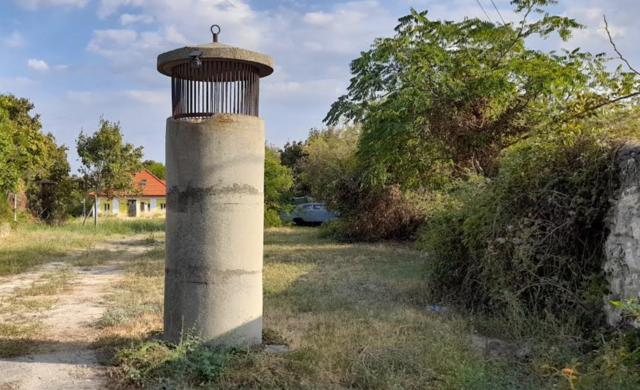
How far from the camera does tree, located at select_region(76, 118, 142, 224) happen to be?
2569cm

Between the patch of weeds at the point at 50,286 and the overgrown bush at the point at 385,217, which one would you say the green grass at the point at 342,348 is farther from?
the overgrown bush at the point at 385,217

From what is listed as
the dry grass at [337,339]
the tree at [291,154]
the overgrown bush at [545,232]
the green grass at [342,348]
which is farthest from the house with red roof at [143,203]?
the overgrown bush at [545,232]

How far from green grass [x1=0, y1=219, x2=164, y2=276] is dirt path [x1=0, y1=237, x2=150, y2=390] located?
101cm

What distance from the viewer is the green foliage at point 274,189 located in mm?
25312

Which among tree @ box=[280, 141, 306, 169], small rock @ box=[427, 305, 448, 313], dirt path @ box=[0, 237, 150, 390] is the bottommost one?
dirt path @ box=[0, 237, 150, 390]

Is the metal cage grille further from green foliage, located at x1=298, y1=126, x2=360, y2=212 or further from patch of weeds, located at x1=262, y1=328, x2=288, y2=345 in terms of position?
green foliage, located at x1=298, y1=126, x2=360, y2=212

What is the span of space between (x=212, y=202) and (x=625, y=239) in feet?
12.7

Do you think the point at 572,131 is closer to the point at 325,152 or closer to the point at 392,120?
the point at 392,120

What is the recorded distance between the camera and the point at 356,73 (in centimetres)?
1397

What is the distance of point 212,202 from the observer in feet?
16.0

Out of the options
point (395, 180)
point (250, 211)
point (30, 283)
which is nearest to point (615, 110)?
point (250, 211)

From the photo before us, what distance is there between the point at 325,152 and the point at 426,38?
1641 cm

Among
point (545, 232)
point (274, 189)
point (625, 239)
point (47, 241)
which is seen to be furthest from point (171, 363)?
point (274, 189)

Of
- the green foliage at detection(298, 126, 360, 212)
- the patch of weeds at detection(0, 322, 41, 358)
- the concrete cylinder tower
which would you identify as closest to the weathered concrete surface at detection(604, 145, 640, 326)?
the concrete cylinder tower
